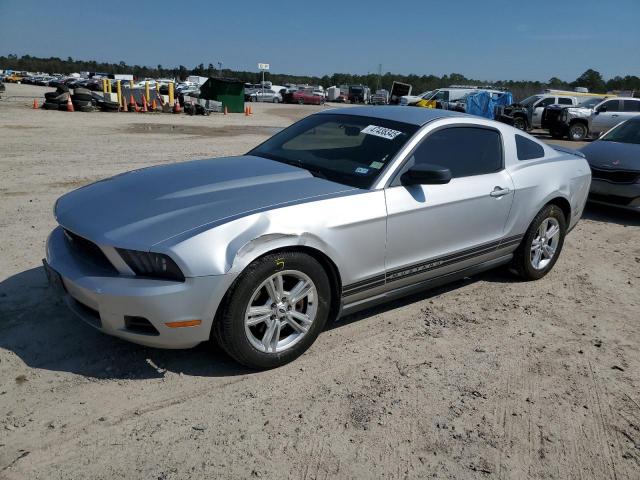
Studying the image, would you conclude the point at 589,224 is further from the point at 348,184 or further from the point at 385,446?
the point at 385,446

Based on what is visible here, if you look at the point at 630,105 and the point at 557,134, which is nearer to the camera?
the point at 630,105

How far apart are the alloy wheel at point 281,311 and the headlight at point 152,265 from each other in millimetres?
463

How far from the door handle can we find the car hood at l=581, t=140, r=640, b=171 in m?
4.09

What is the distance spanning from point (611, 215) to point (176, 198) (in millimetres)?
7193

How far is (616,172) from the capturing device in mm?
7371

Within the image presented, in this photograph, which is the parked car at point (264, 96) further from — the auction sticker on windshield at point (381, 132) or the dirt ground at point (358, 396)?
the auction sticker on windshield at point (381, 132)

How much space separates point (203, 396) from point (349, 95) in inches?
2322

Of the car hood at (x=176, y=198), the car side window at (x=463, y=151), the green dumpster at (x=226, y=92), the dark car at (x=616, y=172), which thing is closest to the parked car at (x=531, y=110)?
the dark car at (x=616, y=172)

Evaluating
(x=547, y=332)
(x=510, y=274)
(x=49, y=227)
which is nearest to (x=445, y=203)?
(x=547, y=332)

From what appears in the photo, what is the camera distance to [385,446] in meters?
2.59

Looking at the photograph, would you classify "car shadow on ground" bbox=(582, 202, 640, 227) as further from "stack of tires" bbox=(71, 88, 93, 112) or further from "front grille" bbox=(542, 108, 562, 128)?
"stack of tires" bbox=(71, 88, 93, 112)

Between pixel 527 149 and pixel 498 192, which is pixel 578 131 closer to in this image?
pixel 527 149

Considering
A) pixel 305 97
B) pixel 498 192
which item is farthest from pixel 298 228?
pixel 305 97

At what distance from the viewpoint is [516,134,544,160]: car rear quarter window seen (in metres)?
4.64
